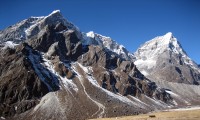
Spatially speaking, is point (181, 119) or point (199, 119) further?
point (181, 119)

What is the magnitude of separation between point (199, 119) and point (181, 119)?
7.88 meters

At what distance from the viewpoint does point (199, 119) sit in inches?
3243

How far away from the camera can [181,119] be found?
89375 millimetres
